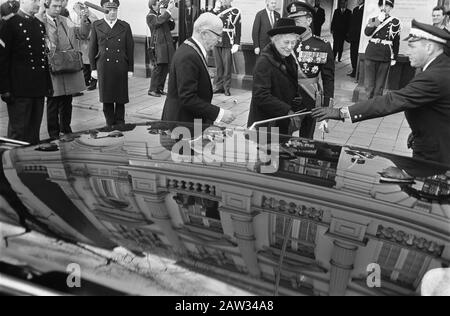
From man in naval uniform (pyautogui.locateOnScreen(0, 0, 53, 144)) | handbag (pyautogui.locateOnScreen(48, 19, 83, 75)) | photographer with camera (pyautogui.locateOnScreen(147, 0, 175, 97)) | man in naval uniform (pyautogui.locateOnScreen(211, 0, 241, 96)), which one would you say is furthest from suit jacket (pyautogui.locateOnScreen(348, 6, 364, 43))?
man in naval uniform (pyautogui.locateOnScreen(0, 0, 53, 144))

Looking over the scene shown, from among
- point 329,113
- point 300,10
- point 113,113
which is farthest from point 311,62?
point 113,113

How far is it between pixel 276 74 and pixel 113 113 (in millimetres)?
3113

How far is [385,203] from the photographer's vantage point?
1757 millimetres

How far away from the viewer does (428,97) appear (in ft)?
9.65

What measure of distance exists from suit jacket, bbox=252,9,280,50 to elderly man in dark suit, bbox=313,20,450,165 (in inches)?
232

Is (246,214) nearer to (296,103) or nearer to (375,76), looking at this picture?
(296,103)

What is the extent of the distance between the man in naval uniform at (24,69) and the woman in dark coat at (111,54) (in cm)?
118

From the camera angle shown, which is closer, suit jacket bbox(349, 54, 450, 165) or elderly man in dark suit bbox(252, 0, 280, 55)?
suit jacket bbox(349, 54, 450, 165)

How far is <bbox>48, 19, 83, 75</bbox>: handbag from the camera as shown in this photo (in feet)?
18.5

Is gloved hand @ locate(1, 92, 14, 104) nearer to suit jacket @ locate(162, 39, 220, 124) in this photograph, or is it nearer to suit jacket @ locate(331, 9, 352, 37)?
suit jacket @ locate(162, 39, 220, 124)

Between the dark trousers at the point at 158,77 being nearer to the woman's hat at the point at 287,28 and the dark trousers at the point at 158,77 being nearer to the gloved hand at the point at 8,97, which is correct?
the gloved hand at the point at 8,97

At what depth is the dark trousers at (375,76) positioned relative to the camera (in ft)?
28.0

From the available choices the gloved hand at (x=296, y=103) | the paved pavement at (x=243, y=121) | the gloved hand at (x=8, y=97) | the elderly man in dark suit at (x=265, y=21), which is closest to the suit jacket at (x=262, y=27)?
the elderly man in dark suit at (x=265, y=21)

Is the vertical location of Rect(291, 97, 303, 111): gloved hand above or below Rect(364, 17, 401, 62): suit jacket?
below
